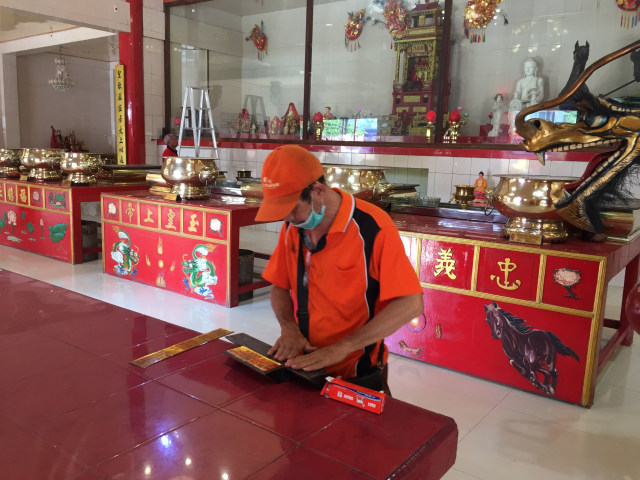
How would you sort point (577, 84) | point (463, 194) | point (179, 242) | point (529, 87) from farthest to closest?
point (529, 87), point (179, 242), point (463, 194), point (577, 84)

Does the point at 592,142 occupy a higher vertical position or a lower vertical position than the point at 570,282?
higher

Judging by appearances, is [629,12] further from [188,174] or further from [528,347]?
[188,174]

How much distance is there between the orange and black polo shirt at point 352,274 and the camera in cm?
145

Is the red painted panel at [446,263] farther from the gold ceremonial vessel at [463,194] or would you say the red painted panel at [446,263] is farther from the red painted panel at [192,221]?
the red painted panel at [192,221]

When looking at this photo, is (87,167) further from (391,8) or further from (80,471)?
(80,471)

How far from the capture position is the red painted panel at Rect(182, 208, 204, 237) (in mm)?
3875

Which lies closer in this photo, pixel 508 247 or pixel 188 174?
pixel 508 247

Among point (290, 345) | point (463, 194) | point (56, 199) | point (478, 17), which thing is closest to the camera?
point (290, 345)

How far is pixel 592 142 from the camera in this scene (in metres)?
2.45

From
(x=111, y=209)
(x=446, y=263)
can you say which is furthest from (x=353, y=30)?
(x=446, y=263)

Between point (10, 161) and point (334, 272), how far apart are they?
5.80m

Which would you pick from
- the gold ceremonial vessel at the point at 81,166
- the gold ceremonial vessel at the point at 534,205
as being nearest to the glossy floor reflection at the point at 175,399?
the gold ceremonial vessel at the point at 534,205

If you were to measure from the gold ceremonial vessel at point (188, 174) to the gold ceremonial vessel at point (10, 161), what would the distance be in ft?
9.27

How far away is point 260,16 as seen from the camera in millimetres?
7836
